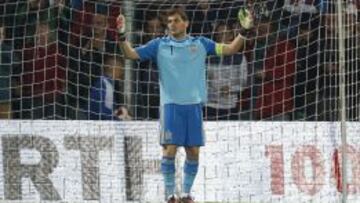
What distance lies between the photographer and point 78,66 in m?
11.2

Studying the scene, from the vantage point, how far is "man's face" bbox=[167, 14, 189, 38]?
933cm

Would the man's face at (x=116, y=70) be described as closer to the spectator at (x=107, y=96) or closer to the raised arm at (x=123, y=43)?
the spectator at (x=107, y=96)

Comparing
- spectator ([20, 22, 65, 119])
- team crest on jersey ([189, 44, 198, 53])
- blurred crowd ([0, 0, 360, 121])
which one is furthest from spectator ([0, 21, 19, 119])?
team crest on jersey ([189, 44, 198, 53])

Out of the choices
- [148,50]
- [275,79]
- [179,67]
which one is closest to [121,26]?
[148,50]

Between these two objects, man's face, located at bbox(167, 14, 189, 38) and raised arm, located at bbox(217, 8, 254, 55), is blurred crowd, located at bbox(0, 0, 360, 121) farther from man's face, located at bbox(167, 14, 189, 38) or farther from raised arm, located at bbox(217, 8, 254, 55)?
man's face, located at bbox(167, 14, 189, 38)

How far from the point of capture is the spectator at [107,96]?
11.0 m

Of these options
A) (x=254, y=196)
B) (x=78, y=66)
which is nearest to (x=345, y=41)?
(x=254, y=196)

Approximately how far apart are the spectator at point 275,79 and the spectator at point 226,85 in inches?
7.6

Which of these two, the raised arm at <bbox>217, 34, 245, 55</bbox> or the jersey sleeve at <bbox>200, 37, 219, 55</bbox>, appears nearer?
the raised arm at <bbox>217, 34, 245, 55</bbox>

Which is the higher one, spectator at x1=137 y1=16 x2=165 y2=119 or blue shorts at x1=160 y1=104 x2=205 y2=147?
spectator at x1=137 y1=16 x2=165 y2=119

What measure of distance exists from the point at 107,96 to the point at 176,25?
1913 millimetres

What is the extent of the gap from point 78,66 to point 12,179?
1432 mm

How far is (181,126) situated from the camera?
30.8 feet

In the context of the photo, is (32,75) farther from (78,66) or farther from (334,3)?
(334,3)
